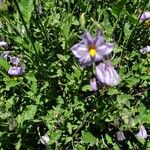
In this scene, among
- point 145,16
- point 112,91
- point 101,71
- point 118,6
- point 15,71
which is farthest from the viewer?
point 145,16

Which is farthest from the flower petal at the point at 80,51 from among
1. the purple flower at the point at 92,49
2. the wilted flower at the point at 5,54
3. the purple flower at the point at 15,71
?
the wilted flower at the point at 5,54

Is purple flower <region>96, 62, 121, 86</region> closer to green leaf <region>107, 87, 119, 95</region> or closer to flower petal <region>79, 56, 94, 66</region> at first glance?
flower petal <region>79, 56, 94, 66</region>

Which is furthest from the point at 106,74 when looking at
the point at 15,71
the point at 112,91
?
the point at 15,71

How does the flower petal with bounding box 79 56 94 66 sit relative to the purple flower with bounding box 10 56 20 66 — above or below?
below

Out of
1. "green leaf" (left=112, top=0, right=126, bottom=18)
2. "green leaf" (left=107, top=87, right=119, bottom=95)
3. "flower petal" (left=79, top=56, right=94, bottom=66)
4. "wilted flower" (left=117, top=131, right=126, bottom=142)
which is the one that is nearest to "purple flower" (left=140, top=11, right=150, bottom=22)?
"green leaf" (left=112, top=0, right=126, bottom=18)

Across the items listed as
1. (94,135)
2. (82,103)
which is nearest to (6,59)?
(82,103)

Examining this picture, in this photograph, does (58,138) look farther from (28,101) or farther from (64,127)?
(28,101)

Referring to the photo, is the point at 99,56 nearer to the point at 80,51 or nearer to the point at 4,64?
the point at 80,51
